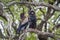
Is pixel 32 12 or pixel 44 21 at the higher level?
pixel 32 12

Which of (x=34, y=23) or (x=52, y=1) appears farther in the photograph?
(x=52, y=1)

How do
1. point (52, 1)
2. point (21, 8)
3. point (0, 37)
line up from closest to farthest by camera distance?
point (0, 37)
point (52, 1)
point (21, 8)

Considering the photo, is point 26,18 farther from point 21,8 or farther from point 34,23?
point 21,8

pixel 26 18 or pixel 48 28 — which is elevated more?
pixel 26 18

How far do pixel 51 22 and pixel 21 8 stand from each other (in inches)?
28.9

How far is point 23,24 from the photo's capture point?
389cm

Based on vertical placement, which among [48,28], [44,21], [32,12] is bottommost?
[48,28]

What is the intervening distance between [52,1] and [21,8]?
29.4 inches

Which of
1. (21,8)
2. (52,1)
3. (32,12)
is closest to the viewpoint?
(32,12)

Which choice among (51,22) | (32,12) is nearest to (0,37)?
(32,12)

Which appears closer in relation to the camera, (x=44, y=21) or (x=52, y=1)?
(x=44, y=21)

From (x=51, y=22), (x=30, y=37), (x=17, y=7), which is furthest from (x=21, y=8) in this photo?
(x=30, y=37)

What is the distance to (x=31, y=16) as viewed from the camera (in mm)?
3920

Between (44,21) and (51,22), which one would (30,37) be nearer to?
(44,21)
